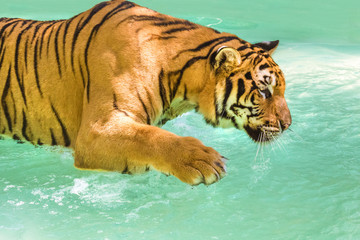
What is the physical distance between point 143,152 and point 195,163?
26 cm

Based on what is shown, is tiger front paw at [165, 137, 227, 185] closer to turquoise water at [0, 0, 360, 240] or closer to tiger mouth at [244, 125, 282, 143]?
turquoise water at [0, 0, 360, 240]

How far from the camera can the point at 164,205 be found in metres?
2.65

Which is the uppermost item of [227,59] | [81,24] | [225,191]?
[81,24]

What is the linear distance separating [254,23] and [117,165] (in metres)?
4.78

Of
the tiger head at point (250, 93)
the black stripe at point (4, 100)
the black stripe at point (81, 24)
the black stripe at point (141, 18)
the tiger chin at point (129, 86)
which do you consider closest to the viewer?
the tiger chin at point (129, 86)

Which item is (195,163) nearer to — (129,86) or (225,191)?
(129,86)

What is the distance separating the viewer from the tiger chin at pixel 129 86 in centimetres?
243

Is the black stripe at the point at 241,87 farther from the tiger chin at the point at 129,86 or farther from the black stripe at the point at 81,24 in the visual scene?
the black stripe at the point at 81,24

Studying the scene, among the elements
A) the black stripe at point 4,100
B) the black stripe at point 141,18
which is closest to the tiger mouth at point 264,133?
the black stripe at point 141,18

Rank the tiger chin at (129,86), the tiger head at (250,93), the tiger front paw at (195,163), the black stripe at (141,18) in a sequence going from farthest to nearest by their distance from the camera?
the black stripe at (141,18), the tiger head at (250,93), the tiger chin at (129,86), the tiger front paw at (195,163)

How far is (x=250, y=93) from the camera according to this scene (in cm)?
259

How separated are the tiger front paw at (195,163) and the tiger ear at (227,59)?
0.50 metres

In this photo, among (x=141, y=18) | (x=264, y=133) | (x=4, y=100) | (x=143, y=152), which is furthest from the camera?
(x=4, y=100)

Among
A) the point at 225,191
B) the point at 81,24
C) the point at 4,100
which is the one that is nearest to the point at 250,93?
the point at 225,191
